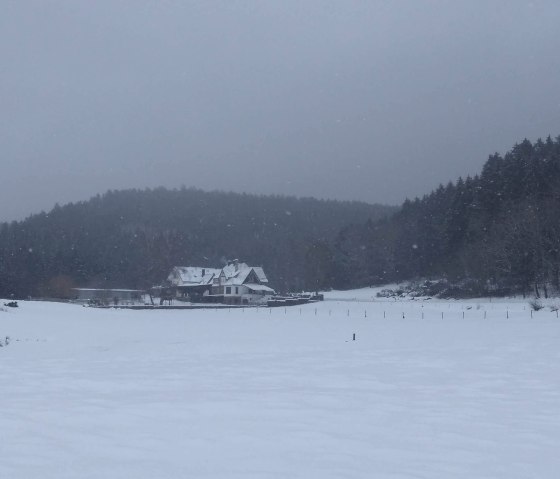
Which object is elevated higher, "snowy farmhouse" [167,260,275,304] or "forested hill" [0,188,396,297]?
"forested hill" [0,188,396,297]

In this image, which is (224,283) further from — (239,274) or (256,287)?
(256,287)

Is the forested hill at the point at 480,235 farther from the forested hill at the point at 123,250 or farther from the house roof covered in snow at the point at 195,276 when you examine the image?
the house roof covered in snow at the point at 195,276

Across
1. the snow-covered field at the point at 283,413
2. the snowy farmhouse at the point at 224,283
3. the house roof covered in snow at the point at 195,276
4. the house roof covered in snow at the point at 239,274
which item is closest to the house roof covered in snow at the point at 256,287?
the snowy farmhouse at the point at 224,283

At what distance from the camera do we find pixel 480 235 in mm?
82875

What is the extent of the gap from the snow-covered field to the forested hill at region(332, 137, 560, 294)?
4548 cm

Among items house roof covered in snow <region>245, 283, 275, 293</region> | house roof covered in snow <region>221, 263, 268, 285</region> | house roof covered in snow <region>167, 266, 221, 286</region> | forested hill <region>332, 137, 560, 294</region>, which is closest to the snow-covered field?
forested hill <region>332, 137, 560, 294</region>

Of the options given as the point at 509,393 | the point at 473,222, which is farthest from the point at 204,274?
the point at 509,393

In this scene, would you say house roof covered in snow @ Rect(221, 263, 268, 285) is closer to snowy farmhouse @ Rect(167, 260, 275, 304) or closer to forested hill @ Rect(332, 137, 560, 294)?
snowy farmhouse @ Rect(167, 260, 275, 304)

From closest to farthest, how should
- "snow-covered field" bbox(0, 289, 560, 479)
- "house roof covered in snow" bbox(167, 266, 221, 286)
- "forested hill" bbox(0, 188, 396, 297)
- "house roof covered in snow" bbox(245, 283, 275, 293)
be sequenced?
"snow-covered field" bbox(0, 289, 560, 479) < "forested hill" bbox(0, 188, 396, 297) < "house roof covered in snow" bbox(245, 283, 275, 293) < "house roof covered in snow" bbox(167, 266, 221, 286)

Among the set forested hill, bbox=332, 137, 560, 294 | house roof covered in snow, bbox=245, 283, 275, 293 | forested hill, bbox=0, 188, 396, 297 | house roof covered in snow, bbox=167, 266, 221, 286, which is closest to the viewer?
forested hill, bbox=332, 137, 560, 294

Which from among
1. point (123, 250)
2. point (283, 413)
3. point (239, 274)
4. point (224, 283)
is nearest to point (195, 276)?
point (224, 283)

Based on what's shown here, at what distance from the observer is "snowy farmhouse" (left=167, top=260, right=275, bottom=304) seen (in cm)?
10700

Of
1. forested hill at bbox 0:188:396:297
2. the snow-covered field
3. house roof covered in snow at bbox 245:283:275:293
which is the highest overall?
forested hill at bbox 0:188:396:297

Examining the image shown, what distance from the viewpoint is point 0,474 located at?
7250 millimetres
